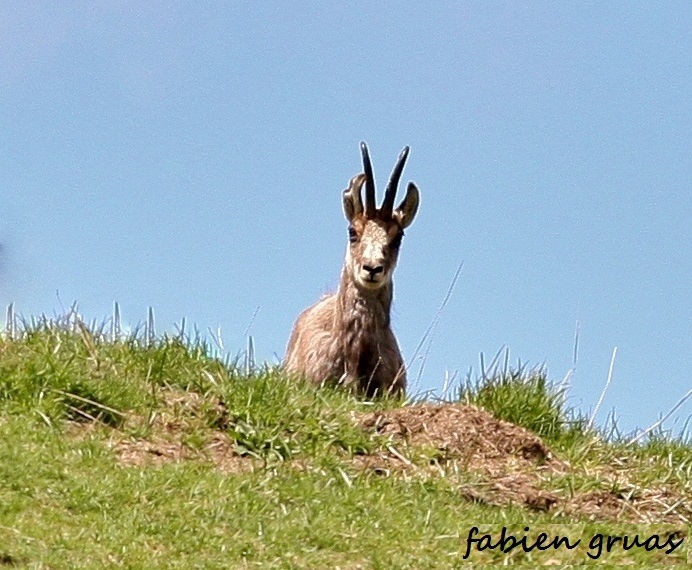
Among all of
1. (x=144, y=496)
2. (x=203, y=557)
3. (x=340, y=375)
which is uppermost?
(x=340, y=375)

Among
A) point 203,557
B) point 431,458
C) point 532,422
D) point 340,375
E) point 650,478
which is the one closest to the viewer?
point 203,557

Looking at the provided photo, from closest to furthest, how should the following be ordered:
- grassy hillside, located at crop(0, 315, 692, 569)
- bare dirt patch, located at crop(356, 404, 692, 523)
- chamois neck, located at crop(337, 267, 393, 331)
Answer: grassy hillside, located at crop(0, 315, 692, 569) → bare dirt patch, located at crop(356, 404, 692, 523) → chamois neck, located at crop(337, 267, 393, 331)

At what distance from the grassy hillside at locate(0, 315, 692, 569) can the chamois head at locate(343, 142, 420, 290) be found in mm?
2657

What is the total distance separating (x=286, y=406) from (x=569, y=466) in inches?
69.6

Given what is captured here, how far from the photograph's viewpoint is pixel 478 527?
686cm

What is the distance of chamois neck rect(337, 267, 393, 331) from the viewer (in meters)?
12.3

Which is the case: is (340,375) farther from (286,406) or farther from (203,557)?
(203,557)

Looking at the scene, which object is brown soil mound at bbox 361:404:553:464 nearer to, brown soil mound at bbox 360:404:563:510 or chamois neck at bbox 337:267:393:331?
brown soil mound at bbox 360:404:563:510

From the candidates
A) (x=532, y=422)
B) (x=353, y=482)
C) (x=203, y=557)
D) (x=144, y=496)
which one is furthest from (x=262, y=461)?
(x=532, y=422)

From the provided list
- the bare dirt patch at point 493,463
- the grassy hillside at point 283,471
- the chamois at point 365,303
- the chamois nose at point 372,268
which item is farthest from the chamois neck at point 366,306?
the bare dirt patch at point 493,463

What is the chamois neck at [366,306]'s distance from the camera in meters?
12.3

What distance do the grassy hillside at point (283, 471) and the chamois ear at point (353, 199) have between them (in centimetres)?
330

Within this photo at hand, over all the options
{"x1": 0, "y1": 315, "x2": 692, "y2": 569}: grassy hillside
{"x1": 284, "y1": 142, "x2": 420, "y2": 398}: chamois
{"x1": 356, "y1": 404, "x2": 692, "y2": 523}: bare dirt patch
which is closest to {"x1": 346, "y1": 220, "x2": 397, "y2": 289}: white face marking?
{"x1": 284, "y1": 142, "x2": 420, "y2": 398}: chamois

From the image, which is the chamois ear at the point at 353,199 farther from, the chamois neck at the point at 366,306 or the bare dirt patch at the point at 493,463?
the bare dirt patch at the point at 493,463
